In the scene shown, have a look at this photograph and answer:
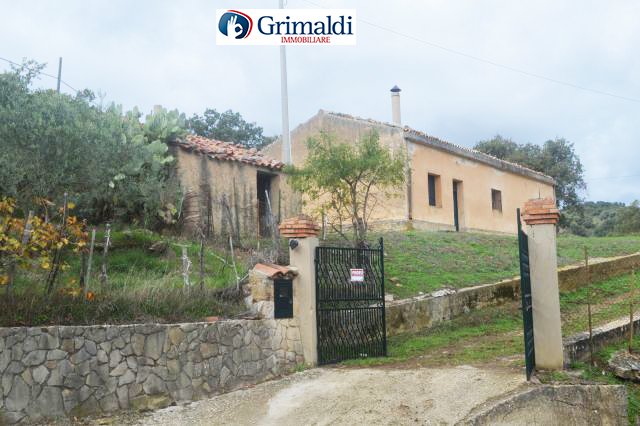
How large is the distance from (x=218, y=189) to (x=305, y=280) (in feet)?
25.4

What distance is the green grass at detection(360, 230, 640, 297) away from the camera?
13.7m

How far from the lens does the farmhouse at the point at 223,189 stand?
15938mm

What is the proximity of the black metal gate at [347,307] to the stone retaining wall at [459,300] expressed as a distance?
1.11 m

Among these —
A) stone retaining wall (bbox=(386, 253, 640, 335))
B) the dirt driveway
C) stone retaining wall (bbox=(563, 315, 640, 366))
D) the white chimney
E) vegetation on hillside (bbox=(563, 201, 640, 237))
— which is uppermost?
the white chimney

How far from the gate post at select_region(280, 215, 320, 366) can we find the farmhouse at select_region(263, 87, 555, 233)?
1059 cm

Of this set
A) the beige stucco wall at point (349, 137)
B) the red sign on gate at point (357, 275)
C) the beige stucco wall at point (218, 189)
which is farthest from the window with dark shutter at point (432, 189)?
the red sign on gate at point (357, 275)

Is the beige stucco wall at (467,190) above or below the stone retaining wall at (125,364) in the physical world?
above

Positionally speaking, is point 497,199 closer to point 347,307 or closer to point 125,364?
point 347,307

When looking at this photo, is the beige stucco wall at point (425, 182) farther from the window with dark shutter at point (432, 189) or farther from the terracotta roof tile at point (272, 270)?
the terracotta roof tile at point (272, 270)

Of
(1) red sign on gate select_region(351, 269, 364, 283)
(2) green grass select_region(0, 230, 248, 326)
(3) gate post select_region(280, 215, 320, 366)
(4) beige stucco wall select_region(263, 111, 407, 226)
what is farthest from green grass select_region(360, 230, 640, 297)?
(2) green grass select_region(0, 230, 248, 326)

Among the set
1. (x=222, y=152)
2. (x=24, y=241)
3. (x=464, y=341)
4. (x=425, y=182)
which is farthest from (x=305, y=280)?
(x=425, y=182)

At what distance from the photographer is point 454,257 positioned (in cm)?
1645

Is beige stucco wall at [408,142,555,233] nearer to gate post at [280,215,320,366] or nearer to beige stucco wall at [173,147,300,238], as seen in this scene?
beige stucco wall at [173,147,300,238]

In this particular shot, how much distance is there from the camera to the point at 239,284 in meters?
9.86
